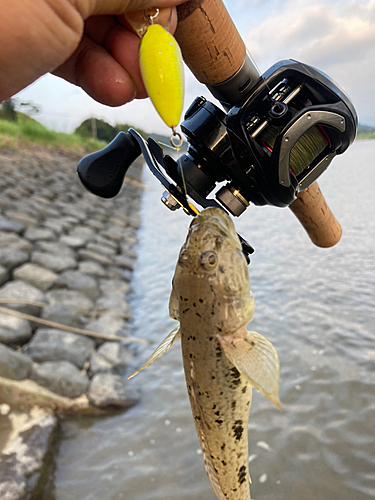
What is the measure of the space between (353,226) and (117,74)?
7085 millimetres

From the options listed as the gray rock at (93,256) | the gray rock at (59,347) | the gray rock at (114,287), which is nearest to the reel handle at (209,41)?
the gray rock at (59,347)

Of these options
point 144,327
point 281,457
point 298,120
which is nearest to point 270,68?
point 298,120

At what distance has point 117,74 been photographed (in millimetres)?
1331

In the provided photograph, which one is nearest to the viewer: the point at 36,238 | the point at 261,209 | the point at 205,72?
the point at 205,72

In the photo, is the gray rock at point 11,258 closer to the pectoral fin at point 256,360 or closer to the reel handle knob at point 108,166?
the reel handle knob at point 108,166

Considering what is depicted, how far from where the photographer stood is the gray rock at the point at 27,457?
87.3 inches

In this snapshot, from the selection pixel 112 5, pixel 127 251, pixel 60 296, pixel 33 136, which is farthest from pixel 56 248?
pixel 33 136

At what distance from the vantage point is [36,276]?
4.46 metres

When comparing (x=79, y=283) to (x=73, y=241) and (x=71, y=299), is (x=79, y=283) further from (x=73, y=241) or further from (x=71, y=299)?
(x=73, y=241)

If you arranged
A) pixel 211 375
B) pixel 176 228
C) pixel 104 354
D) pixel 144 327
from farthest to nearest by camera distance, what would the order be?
pixel 176 228 → pixel 144 327 → pixel 104 354 → pixel 211 375

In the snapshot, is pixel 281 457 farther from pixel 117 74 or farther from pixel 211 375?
pixel 117 74

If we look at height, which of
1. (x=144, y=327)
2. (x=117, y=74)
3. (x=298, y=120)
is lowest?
(x=144, y=327)

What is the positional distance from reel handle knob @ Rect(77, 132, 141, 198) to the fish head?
1.26 ft

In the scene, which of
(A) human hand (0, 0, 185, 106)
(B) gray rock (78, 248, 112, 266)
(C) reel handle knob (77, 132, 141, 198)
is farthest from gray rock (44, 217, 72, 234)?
(A) human hand (0, 0, 185, 106)
